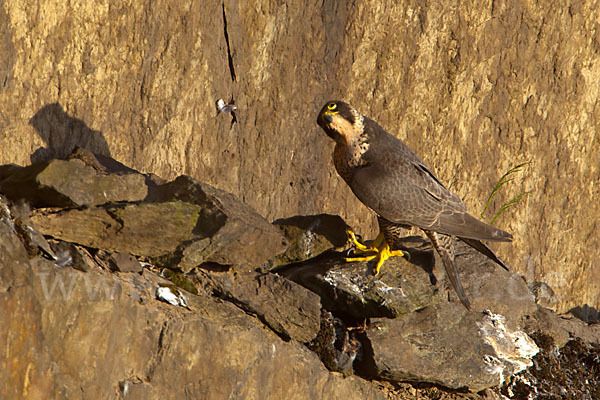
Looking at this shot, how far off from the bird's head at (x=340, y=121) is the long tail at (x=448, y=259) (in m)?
0.82

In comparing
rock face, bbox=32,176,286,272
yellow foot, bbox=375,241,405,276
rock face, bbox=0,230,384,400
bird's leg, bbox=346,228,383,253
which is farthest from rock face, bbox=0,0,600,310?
rock face, bbox=0,230,384,400

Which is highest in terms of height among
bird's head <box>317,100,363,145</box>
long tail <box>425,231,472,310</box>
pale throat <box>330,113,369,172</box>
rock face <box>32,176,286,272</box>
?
bird's head <box>317,100,363,145</box>

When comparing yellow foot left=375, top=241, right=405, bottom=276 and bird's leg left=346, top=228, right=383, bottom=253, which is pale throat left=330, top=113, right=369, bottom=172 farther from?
yellow foot left=375, top=241, right=405, bottom=276

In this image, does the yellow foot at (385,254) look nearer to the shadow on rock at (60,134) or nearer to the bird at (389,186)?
the bird at (389,186)

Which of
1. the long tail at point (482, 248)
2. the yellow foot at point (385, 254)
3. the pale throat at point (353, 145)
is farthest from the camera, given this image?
the long tail at point (482, 248)

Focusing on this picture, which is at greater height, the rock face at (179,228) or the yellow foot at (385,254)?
the rock face at (179,228)

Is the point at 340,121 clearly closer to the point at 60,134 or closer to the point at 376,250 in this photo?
the point at 376,250

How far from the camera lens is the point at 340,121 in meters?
4.02

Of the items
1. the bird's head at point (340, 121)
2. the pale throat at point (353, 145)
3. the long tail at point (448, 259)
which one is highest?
the bird's head at point (340, 121)

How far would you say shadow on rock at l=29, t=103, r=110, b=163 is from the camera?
359 centimetres

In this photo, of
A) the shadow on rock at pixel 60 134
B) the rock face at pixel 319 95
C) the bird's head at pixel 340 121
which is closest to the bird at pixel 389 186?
the bird's head at pixel 340 121

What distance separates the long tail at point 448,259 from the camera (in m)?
4.35

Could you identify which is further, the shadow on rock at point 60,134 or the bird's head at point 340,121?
the bird's head at point 340,121

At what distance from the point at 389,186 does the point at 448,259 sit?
2.37 ft
